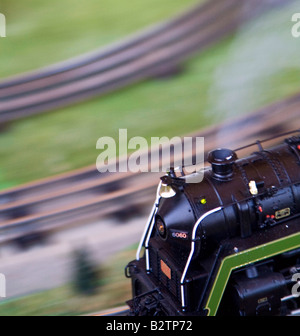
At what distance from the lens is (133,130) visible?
5957 mm

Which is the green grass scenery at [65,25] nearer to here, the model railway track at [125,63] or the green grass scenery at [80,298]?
the model railway track at [125,63]

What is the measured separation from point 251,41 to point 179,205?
1923mm

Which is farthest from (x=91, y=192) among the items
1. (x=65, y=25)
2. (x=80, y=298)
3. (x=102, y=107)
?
(x=65, y=25)

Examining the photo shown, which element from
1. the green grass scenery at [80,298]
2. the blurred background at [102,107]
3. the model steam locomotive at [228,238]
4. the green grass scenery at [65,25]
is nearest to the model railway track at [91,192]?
the blurred background at [102,107]

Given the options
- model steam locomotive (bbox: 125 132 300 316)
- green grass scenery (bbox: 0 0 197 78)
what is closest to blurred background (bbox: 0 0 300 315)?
green grass scenery (bbox: 0 0 197 78)

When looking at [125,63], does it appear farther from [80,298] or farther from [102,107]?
[80,298]

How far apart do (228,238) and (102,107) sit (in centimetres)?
169

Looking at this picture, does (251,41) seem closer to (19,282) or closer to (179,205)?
(179,205)

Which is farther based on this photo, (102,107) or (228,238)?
(102,107)

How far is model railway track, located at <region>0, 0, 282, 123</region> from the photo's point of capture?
5484 mm

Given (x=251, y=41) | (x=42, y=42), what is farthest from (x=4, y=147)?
(x=251, y=41)

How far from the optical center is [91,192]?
600 cm

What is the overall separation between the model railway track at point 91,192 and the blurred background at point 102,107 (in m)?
0.01

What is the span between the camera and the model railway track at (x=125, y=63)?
5484mm
